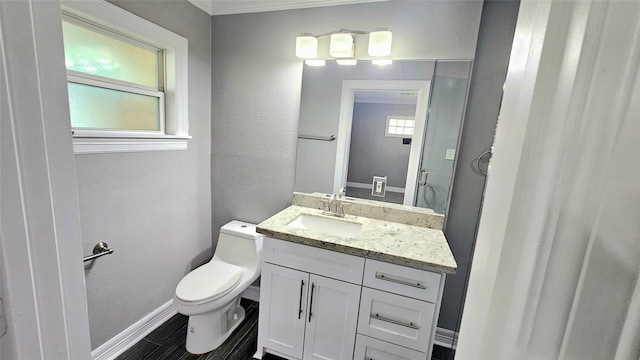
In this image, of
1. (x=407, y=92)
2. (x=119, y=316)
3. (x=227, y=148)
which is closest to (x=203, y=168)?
(x=227, y=148)

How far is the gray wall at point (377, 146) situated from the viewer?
5.68 ft

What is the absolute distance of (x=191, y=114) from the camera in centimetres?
192

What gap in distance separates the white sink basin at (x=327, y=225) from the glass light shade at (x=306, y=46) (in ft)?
3.62

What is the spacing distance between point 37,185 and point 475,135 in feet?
6.31

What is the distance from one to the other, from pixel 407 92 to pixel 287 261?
4.25 feet

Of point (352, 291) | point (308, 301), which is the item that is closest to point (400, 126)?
point (352, 291)

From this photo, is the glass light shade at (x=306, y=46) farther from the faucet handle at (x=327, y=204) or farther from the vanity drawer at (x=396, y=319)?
the vanity drawer at (x=396, y=319)

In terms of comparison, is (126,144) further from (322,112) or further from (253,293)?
(253,293)

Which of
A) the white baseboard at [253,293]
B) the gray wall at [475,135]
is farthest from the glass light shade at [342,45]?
the white baseboard at [253,293]

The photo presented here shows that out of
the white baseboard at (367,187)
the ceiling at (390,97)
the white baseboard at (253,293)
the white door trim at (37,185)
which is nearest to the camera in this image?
the white door trim at (37,185)

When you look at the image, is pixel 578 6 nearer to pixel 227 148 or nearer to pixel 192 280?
pixel 192 280

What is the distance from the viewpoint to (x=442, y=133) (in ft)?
5.42

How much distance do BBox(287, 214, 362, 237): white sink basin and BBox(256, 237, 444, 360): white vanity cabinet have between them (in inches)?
13.7

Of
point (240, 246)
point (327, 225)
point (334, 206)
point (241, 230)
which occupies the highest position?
point (334, 206)
